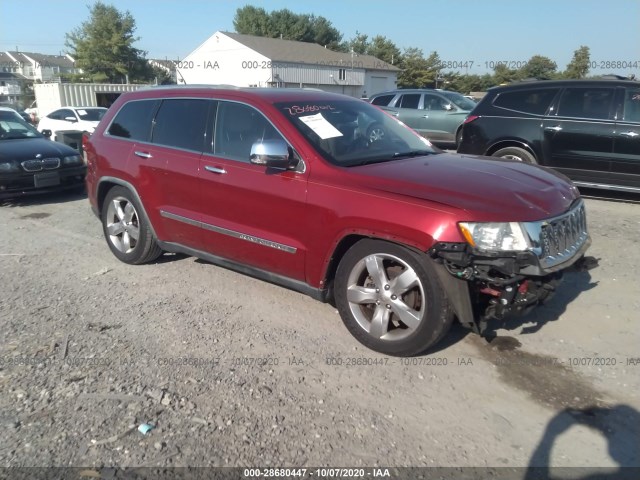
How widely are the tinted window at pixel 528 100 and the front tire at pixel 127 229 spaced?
6074mm

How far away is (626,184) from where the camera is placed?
24.3 feet

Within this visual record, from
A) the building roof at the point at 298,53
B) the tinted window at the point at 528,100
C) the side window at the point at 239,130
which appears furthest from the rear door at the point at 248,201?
the building roof at the point at 298,53

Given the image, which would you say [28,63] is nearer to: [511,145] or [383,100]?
[383,100]

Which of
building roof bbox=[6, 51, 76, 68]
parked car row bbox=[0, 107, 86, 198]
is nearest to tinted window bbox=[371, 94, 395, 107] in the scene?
parked car row bbox=[0, 107, 86, 198]

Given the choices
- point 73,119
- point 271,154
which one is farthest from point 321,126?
point 73,119

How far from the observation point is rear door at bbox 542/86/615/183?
24.7 feet

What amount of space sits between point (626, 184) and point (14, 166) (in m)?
9.13

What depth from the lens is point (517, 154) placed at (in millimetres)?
8227

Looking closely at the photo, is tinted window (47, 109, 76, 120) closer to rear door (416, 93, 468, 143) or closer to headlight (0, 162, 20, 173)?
headlight (0, 162, 20, 173)

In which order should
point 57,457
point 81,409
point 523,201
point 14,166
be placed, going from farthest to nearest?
point 14,166
point 523,201
point 81,409
point 57,457

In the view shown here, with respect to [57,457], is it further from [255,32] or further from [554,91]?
[255,32]

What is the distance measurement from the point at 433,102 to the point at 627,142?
23.4 feet

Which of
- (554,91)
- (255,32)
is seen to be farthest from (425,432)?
(255,32)

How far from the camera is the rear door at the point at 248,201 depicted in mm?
3875
